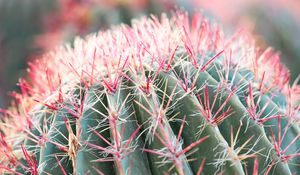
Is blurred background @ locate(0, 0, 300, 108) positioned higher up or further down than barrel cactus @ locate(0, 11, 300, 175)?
higher up

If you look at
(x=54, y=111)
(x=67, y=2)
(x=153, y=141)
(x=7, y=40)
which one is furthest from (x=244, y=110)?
(x=7, y=40)

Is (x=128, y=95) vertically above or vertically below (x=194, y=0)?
below

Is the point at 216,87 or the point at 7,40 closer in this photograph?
the point at 216,87

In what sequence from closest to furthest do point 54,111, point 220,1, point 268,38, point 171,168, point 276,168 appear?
point 171,168
point 276,168
point 54,111
point 268,38
point 220,1

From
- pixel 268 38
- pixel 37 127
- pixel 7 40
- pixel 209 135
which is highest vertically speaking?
pixel 7 40

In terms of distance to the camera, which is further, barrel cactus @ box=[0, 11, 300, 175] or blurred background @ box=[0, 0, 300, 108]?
blurred background @ box=[0, 0, 300, 108]

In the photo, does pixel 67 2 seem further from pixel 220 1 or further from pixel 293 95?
pixel 293 95
